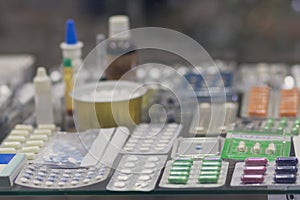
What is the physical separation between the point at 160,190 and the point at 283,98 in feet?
1.40

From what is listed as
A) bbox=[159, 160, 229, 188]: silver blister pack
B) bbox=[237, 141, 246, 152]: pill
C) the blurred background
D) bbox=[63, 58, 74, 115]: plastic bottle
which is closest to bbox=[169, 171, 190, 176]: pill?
bbox=[159, 160, 229, 188]: silver blister pack

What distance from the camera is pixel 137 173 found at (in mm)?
940

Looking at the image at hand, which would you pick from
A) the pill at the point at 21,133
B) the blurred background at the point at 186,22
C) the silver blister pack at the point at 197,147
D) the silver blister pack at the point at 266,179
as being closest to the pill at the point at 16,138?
the pill at the point at 21,133

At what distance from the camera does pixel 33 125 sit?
115 centimetres

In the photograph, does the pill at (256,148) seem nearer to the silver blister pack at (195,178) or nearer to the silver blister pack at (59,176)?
the silver blister pack at (195,178)

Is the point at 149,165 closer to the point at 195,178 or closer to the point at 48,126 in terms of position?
the point at 195,178

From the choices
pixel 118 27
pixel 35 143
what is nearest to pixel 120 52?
pixel 118 27

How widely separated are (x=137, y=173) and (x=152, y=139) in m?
0.14

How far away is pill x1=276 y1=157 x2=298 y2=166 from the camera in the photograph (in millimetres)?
924

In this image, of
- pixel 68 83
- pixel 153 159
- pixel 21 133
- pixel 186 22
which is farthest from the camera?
pixel 186 22

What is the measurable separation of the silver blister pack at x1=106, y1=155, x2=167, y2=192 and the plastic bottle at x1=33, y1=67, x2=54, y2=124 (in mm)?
218

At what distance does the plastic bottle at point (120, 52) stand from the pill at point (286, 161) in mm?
384

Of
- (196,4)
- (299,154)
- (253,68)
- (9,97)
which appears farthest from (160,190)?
(196,4)

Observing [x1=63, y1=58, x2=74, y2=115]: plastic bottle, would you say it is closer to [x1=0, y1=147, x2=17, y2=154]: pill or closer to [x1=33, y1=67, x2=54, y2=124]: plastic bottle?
[x1=33, y1=67, x2=54, y2=124]: plastic bottle
